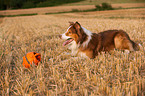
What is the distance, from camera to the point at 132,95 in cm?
201

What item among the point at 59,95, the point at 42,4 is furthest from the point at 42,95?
the point at 42,4

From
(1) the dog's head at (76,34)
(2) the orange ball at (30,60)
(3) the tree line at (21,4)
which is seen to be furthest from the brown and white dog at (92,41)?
(3) the tree line at (21,4)

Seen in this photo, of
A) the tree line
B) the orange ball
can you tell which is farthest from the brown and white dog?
the tree line

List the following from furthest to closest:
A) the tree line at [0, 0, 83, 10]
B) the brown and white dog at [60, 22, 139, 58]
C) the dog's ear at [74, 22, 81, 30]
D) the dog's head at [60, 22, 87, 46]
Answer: the tree line at [0, 0, 83, 10] < the brown and white dog at [60, 22, 139, 58] < the dog's head at [60, 22, 87, 46] < the dog's ear at [74, 22, 81, 30]

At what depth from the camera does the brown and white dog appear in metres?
3.88

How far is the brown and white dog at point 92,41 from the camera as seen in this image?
3.88m

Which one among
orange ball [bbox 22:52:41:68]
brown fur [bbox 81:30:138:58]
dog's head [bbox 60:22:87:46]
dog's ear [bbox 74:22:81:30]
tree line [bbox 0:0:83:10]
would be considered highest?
tree line [bbox 0:0:83:10]

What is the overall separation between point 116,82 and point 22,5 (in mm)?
57320

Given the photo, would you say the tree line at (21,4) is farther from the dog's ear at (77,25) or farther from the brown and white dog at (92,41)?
the dog's ear at (77,25)

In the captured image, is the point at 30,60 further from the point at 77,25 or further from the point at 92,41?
the point at 92,41

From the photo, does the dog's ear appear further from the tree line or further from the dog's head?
the tree line

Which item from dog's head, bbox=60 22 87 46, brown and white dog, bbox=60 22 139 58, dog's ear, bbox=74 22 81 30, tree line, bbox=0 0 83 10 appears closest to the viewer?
dog's ear, bbox=74 22 81 30

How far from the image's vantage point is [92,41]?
407cm

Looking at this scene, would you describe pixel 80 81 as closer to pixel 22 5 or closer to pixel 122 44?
pixel 122 44
